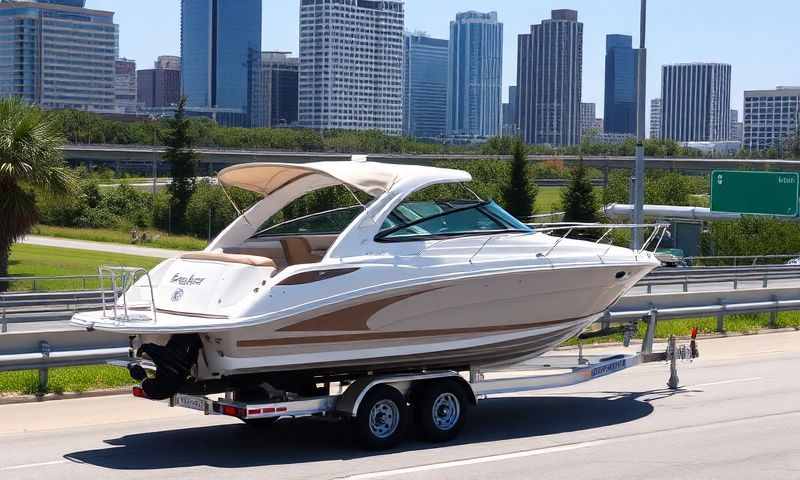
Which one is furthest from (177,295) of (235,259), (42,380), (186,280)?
(42,380)

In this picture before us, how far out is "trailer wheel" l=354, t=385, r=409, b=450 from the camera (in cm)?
1217

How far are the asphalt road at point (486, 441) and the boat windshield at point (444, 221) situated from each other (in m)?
2.20

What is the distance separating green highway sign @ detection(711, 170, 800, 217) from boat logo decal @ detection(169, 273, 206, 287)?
42.8 meters

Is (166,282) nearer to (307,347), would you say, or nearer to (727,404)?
(307,347)

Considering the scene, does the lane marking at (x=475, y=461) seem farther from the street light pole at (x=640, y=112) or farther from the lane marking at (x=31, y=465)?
the street light pole at (x=640, y=112)

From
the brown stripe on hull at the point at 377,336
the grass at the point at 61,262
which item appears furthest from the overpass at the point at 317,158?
the brown stripe on hull at the point at 377,336

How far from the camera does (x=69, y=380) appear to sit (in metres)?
16.3

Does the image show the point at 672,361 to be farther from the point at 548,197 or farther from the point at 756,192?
the point at 548,197

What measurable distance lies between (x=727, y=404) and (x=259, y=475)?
271 inches

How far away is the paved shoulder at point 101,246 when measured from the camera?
59.7 m

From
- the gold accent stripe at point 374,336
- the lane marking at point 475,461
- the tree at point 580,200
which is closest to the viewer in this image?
the lane marking at point 475,461

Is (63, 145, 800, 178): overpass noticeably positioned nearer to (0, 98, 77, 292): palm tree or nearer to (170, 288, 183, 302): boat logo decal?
(0, 98, 77, 292): palm tree

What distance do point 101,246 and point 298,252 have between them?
52.5 metres

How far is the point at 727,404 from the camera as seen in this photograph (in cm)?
1543
